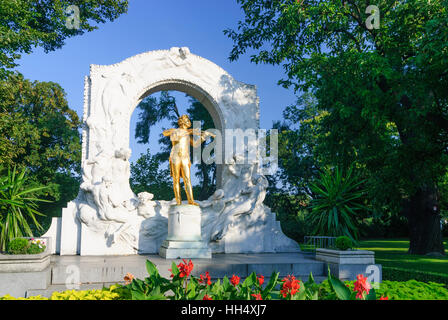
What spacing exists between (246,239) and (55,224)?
17.0 feet

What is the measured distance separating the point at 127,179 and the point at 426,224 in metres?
9.95

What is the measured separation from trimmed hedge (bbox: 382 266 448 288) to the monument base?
13.2ft

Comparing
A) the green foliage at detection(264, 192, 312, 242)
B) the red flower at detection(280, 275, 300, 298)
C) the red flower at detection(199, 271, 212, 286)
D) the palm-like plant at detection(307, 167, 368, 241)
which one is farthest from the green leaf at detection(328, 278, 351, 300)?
the green foliage at detection(264, 192, 312, 242)

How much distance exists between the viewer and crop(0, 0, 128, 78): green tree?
11008mm

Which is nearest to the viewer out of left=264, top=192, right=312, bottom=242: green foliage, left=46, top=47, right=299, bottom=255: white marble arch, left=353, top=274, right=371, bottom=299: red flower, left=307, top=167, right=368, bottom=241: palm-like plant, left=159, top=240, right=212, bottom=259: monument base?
left=353, top=274, right=371, bottom=299: red flower

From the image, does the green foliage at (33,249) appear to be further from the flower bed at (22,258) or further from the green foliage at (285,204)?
the green foliage at (285,204)

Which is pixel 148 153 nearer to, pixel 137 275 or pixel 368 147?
pixel 368 147

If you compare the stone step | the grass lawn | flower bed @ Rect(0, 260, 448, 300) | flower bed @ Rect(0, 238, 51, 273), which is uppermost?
flower bed @ Rect(0, 260, 448, 300)

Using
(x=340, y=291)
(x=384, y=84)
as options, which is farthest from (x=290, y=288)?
(x=384, y=84)

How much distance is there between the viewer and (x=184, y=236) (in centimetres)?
880

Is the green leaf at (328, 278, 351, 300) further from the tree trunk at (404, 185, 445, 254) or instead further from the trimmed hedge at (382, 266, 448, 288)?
the tree trunk at (404, 185, 445, 254)

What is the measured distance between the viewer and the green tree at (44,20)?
1101cm

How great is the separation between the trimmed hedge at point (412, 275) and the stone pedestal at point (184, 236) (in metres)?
4.02

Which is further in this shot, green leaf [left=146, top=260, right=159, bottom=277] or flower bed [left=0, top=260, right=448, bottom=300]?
green leaf [left=146, top=260, right=159, bottom=277]
